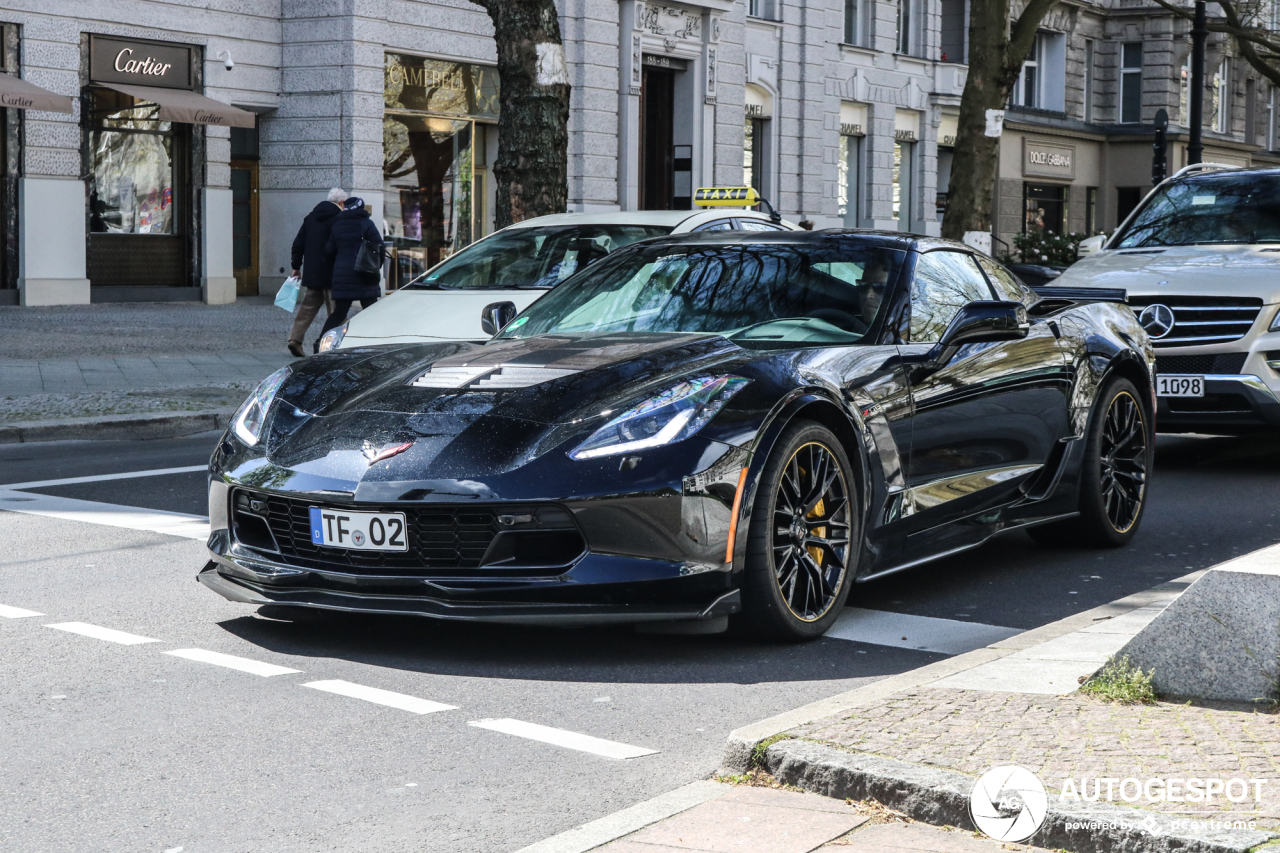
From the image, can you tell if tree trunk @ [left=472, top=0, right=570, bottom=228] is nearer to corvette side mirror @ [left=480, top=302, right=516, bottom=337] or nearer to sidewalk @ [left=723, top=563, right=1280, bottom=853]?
corvette side mirror @ [left=480, top=302, right=516, bottom=337]

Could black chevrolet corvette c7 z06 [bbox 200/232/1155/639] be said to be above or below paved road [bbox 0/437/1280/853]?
above

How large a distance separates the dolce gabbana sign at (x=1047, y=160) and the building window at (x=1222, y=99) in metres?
8.43

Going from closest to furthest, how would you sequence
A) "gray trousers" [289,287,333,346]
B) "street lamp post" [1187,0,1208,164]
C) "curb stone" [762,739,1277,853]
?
"curb stone" [762,739,1277,853] < "gray trousers" [289,287,333,346] < "street lamp post" [1187,0,1208,164]

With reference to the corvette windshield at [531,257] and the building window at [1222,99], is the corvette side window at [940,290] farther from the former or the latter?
the building window at [1222,99]

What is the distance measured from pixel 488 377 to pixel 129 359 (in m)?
11.8

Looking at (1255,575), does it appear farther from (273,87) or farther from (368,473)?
(273,87)

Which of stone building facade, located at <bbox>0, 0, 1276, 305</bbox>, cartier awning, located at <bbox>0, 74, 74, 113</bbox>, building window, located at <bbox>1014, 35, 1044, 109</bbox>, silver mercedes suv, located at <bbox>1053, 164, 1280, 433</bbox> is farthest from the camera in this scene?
building window, located at <bbox>1014, 35, 1044, 109</bbox>

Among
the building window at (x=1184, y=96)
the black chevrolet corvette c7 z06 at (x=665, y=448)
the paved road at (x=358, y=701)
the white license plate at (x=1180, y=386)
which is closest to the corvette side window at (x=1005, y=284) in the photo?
the black chevrolet corvette c7 z06 at (x=665, y=448)

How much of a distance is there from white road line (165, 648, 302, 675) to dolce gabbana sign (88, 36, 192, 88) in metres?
20.1

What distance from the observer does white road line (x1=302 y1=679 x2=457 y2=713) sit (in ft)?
15.2

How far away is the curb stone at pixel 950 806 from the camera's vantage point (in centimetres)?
324

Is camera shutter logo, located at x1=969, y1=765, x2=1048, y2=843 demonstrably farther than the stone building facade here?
No

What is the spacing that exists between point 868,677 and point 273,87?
75.5ft

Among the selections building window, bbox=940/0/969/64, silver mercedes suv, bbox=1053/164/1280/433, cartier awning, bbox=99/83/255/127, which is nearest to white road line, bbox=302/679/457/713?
silver mercedes suv, bbox=1053/164/1280/433
